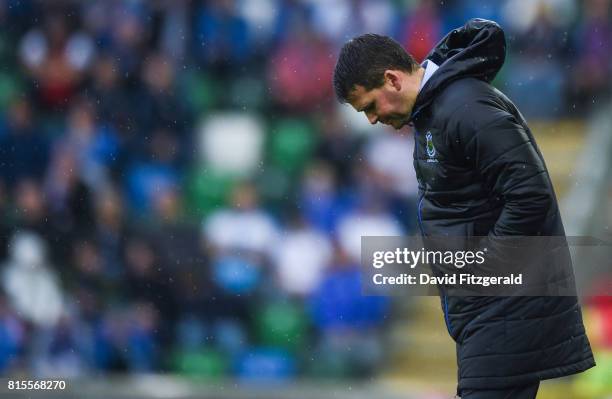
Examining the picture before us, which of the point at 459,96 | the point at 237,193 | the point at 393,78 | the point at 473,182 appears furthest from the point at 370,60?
the point at 237,193

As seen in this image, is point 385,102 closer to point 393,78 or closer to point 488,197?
point 393,78

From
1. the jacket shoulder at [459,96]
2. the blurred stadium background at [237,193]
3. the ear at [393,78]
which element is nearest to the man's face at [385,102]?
the ear at [393,78]

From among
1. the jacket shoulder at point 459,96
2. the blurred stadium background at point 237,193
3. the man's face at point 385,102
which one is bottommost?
the jacket shoulder at point 459,96

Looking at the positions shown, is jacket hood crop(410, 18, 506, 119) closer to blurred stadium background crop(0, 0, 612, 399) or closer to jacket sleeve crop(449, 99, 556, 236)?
jacket sleeve crop(449, 99, 556, 236)

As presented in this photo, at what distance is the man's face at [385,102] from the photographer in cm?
364

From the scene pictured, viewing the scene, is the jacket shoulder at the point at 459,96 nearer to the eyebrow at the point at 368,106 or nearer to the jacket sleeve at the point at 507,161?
the jacket sleeve at the point at 507,161

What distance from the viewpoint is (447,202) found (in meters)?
3.68

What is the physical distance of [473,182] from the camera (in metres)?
3.60

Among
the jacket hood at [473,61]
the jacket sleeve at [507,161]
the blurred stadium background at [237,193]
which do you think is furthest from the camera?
the blurred stadium background at [237,193]

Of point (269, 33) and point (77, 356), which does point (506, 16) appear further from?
point (77, 356)

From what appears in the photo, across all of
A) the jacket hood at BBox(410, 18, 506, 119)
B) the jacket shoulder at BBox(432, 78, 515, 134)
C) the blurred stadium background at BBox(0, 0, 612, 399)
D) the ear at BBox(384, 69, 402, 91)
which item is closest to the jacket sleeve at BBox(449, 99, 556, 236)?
the jacket shoulder at BBox(432, 78, 515, 134)

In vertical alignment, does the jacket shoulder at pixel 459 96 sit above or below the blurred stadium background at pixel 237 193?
below

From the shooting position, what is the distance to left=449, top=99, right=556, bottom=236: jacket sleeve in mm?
3449

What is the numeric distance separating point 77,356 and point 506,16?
450cm
